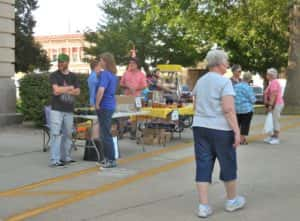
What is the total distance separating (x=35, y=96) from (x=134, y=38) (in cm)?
3850

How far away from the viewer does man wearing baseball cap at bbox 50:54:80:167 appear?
362 inches

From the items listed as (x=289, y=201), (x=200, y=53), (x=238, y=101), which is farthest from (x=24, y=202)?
(x=200, y=53)

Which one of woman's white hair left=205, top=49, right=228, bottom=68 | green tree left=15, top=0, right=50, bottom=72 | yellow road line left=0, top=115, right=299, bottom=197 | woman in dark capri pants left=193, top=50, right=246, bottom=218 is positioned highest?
green tree left=15, top=0, right=50, bottom=72

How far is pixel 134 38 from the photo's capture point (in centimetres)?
5278

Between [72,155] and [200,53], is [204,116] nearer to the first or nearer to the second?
[72,155]

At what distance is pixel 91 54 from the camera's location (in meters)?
56.8

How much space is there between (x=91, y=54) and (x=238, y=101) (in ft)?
150

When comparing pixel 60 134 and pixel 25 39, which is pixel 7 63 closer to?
pixel 60 134

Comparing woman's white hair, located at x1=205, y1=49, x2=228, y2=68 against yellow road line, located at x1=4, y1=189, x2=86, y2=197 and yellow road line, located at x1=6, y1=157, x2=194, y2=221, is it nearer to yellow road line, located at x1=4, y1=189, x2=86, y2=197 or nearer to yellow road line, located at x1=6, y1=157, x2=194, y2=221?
yellow road line, located at x1=6, y1=157, x2=194, y2=221

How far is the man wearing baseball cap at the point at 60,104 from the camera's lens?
9203mm

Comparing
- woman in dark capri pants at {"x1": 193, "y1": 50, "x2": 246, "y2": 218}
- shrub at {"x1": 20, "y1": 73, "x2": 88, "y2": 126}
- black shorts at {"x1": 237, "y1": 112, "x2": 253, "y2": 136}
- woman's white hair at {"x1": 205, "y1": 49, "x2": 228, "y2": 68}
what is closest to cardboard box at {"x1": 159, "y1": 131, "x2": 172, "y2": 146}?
black shorts at {"x1": 237, "y1": 112, "x2": 253, "y2": 136}

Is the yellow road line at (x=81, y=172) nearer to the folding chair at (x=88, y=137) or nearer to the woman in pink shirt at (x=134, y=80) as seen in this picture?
the folding chair at (x=88, y=137)

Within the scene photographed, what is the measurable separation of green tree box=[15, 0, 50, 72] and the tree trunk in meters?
21.9

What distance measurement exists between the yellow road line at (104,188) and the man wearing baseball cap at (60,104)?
1.44 m
